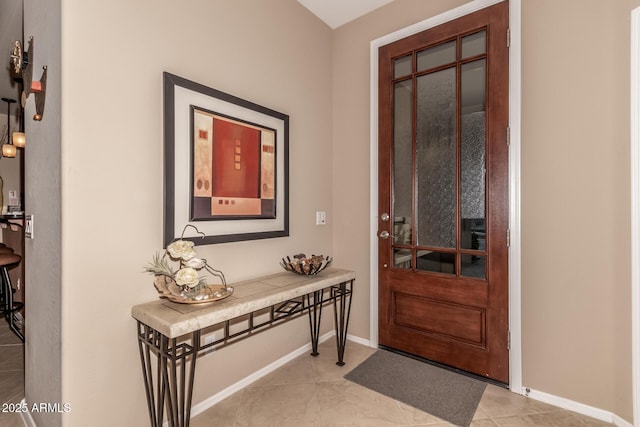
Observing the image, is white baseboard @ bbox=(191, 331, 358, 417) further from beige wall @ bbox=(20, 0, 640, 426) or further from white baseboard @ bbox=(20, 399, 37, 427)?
white baseboard @ bbox=(20, 399, 37, 427)

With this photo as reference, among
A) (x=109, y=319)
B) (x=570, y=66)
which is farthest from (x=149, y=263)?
(x=570, y=66)

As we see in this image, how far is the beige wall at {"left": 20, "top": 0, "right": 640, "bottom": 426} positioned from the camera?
1.38 metres

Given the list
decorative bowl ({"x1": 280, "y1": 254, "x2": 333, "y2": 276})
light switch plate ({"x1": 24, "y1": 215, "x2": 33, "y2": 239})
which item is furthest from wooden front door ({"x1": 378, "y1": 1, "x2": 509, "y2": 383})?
light switch plate ({"x1": 24, "y1": 215, "x2": 33, "y2": 239})

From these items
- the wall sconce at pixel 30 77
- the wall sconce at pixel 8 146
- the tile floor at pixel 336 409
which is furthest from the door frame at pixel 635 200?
the wall sconce at pixel 8 146

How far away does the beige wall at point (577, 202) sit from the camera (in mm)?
1679

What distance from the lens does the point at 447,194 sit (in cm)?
226

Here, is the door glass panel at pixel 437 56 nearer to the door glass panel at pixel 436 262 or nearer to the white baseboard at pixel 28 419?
the door glass panel at pixel 436 262

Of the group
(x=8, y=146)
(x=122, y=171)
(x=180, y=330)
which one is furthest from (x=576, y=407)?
(x=8, y=146)

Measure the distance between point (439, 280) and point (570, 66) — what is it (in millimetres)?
1560

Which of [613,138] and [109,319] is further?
[613,138]

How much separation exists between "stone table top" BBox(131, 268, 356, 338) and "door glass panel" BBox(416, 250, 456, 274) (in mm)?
738

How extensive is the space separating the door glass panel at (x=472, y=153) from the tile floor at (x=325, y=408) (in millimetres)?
1010

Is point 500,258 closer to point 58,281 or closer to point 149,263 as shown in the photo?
point 149,263

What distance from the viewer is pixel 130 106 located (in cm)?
153
